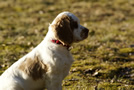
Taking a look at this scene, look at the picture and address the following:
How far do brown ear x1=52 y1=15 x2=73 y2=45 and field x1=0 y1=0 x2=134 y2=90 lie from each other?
147 centimetres

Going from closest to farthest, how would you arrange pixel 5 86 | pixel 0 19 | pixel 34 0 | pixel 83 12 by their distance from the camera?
1. pixel 5 86
2. pixel 0 19
3. pixel 83 12
4. pixel 34 0

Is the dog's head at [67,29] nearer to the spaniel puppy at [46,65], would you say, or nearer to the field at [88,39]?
the spaniel puppy at [46,65]

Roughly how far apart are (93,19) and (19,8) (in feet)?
22.8

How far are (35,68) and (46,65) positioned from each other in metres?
0.24

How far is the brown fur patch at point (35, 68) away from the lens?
17.0ft

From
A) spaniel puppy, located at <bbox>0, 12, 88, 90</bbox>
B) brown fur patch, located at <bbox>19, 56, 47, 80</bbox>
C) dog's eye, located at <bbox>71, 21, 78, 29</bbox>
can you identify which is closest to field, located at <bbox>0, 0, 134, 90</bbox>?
spaniel puppy, located at <bbox>0, 12, 88, 90</bbox>

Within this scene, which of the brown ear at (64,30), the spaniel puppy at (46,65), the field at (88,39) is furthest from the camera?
the field at (88,39)

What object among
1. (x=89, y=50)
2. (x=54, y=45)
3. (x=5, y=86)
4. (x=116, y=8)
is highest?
(x=54, y=45)

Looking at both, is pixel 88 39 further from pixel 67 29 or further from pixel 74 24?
pixel 67 29

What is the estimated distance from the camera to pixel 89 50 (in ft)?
32.7

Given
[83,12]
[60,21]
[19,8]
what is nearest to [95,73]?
[60,21]

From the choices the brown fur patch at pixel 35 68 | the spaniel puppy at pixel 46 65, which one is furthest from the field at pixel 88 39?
the brown fur patch at pixel 35 68

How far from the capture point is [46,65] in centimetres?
A: 519

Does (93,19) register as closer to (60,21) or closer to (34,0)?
(34,0)
